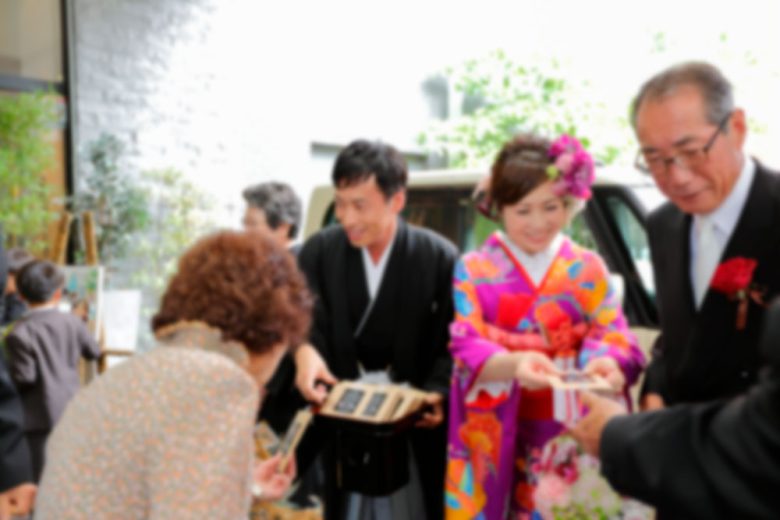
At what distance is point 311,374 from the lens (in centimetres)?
224

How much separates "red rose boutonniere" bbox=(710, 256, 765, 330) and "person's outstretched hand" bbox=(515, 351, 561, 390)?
47cm

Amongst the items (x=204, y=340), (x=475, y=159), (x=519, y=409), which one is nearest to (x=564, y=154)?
(x=519, y=409)

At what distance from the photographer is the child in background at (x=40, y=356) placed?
3494mm

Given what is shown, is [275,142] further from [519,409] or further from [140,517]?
[140,517]

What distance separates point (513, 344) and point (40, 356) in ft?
8.26

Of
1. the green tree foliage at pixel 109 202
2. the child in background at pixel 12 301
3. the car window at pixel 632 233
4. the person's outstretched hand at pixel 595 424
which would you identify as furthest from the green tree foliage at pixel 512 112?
the person's outstretched hand at pixel 595 424

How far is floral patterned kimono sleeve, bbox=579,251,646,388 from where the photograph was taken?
6.19ft

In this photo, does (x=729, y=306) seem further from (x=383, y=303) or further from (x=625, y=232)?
(x=625, y=232)

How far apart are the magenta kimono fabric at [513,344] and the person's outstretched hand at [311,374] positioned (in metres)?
0.42

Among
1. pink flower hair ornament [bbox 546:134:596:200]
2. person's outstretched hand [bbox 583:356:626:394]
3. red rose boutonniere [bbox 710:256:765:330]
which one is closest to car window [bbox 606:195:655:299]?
pink flower hair ornament [bbox 546:134:596:200]

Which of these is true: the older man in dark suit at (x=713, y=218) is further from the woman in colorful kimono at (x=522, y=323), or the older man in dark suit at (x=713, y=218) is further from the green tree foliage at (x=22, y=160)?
the green tree foliage at (x=22, y=160)

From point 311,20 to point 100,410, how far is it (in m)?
7.55

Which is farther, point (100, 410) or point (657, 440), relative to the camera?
point (100, 410)

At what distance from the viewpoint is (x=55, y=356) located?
141 inches
